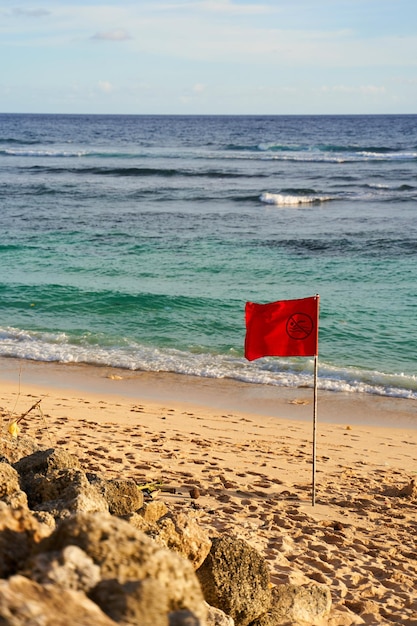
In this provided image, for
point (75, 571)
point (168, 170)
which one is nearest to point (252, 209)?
point (168, 170)

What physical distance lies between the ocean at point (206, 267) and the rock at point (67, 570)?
11471mm

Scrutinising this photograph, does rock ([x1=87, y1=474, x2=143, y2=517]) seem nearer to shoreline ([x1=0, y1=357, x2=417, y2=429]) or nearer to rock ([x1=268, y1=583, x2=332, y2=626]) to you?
rock ([x1=268, y1=583, x2=332, y2=626])

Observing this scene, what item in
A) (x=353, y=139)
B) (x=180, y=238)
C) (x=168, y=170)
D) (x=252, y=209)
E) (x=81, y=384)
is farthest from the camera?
(x=353, y=139)

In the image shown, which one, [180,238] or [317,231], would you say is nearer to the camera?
[180,238]

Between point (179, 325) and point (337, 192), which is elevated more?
point (337, 192)

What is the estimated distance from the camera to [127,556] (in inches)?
132

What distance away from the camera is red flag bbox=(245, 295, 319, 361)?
9.11 meters

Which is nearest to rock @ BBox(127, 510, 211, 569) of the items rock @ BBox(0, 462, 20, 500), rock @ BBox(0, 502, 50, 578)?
rock @ BBox(0, 462, 20, 500)

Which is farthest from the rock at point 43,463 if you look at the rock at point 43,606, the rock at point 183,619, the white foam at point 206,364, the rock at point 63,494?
the white foam at point 206,364

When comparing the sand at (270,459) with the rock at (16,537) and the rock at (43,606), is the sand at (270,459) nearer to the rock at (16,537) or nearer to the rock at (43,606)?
the rock at (16,537)

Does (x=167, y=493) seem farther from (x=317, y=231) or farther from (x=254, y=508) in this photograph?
(x=317, y=231)

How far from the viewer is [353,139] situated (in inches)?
3265

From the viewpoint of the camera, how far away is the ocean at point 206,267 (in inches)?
639

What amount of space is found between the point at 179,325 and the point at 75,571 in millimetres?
15037
